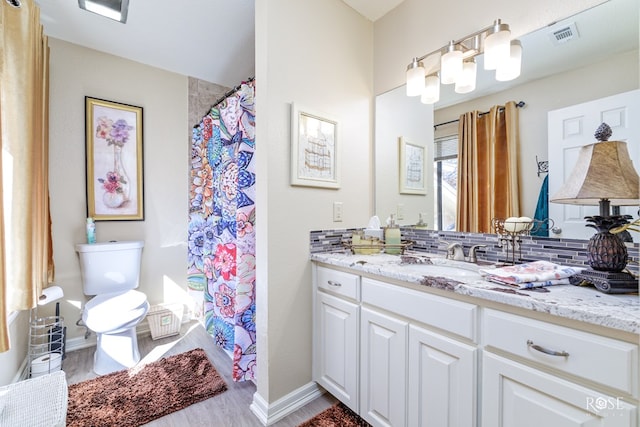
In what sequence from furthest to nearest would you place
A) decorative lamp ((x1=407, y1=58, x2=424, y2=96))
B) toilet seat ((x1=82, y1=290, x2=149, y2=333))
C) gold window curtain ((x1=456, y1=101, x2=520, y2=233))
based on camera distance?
1. toilet seat ((x1=82, y1=290, x2=149, y2=333))
2. decorative lamp ((x1=407, y1=58, x2=424, y2=96))
3. gold window curtain ((x1=456, y1=101, x2=520, y2=233))

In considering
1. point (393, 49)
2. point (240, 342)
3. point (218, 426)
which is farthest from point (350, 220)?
point (218, 426)

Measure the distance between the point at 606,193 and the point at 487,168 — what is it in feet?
1.92

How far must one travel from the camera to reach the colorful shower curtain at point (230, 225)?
171 centimetres

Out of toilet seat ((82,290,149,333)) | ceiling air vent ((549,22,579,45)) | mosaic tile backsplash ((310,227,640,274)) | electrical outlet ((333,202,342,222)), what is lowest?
toilet seat ((82,290,149,333))

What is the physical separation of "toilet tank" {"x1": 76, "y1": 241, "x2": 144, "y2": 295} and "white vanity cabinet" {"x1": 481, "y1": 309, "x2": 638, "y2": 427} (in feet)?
8.24

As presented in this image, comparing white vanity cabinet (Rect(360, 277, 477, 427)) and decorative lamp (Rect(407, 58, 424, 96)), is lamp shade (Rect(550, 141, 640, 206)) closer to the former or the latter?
white vanity cabinet (Rect(360, 277, 477, 427))

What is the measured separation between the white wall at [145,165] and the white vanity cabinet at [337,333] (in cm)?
175

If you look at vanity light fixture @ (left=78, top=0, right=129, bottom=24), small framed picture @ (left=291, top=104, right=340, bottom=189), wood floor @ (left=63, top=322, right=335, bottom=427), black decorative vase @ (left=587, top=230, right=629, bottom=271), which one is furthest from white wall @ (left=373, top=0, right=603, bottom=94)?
wood floor @ (left=63, top=322, right=335, bottom=427)

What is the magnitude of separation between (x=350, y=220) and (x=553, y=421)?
127cm

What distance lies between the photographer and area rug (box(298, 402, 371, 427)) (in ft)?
4.71

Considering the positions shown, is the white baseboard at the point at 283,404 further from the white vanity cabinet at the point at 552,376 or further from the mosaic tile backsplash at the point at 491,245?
the white vanity cabinet at the point at 552,376

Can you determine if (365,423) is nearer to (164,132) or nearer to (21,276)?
(21,276)

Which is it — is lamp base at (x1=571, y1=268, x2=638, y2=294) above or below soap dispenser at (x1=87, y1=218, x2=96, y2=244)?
below

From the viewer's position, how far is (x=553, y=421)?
0.79 m
